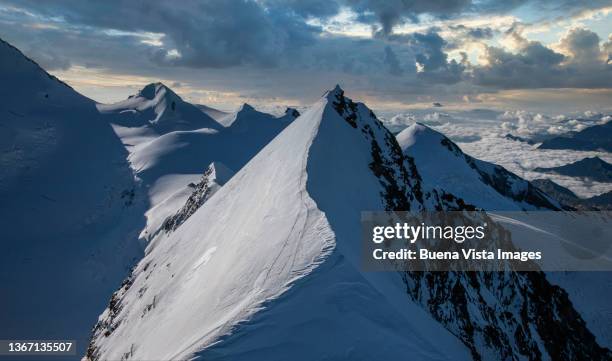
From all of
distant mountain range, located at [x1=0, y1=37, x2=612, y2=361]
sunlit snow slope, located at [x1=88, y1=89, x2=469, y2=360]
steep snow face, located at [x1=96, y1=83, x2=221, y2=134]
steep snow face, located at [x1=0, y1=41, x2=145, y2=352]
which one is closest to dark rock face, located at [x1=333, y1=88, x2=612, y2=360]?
distant mountain range, located at [x1=0, y1=37, x2=612, y2=361]

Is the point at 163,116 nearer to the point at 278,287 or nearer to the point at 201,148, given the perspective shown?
the point at 201,148

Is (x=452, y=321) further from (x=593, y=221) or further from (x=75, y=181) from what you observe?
(x=593, y=221)

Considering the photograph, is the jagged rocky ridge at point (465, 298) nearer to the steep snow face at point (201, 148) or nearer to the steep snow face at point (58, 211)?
the steep snow face at point (58, 211)

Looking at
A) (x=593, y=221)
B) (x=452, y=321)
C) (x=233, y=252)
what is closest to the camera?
(x=233, y=252)

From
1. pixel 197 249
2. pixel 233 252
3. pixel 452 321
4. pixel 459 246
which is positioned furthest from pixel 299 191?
pixel 459 246

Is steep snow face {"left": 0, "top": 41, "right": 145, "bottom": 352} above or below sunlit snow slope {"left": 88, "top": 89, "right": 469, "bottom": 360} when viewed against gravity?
below

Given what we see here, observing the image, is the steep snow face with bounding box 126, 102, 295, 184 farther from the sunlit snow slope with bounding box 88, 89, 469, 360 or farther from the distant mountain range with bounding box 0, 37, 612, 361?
the sunlit snow slope with bounding box 88, 89, 469, 360

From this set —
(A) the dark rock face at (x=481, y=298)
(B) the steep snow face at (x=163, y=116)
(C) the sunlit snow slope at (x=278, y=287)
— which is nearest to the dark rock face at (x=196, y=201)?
(C) the sunlit snow slope at (x=278, y=287)

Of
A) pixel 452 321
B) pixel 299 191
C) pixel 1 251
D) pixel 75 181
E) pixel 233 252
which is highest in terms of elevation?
pixel 299 191
